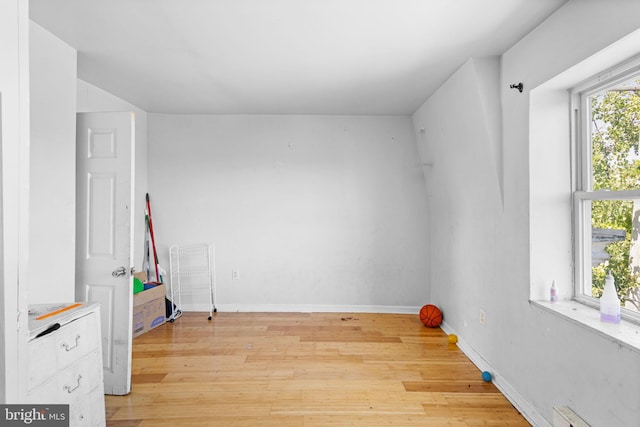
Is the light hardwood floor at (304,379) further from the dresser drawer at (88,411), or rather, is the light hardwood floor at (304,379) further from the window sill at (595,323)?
the window sill at (595,323)

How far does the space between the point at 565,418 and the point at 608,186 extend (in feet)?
4.12

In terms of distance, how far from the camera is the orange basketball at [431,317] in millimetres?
3707

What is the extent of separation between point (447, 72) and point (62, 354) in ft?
10.4

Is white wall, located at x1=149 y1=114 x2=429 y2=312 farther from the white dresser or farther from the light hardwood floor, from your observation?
the white dresser

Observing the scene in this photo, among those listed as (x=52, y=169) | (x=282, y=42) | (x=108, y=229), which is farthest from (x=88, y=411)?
(x=282, y=42)

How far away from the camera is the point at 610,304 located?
1.73 metres

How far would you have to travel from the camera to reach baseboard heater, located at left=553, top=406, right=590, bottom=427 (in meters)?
1.70

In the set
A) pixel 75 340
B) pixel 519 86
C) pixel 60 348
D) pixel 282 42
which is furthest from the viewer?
pixel 282 42

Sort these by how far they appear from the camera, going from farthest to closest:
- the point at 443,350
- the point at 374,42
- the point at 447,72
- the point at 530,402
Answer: the point at 443,350 → the point at 447,72 → the point at 374,42 → the point at 530,402

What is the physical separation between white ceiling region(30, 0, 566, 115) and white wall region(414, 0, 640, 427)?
0.76ft

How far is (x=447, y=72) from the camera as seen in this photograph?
284cm

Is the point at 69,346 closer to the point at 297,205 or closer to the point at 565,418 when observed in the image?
the point at 565,418

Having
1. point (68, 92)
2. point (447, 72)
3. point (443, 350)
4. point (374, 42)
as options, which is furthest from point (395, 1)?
point (443, 350)

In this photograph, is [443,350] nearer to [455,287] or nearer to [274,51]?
[455,287]
